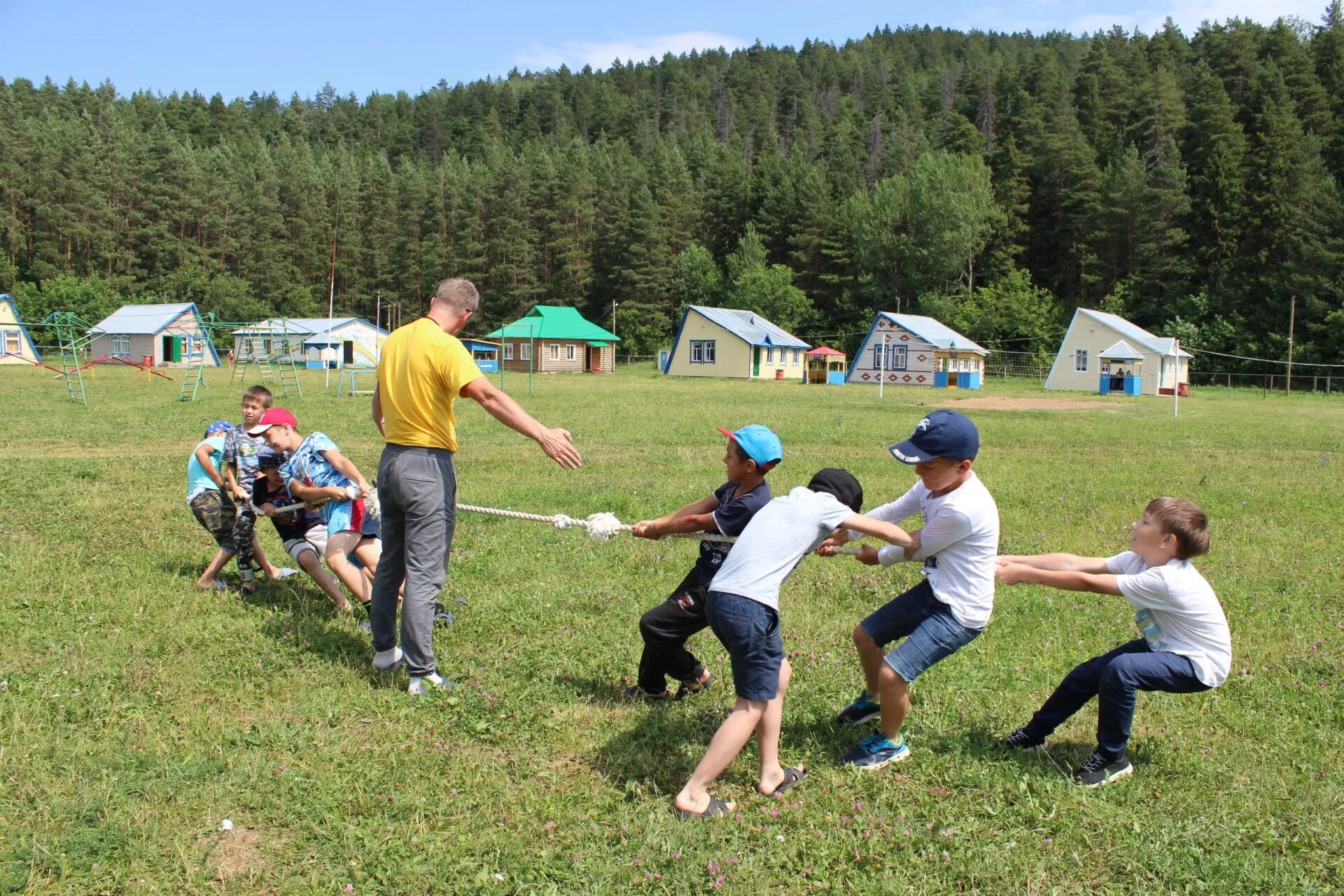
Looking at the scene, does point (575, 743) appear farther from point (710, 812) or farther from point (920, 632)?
point (920, 632)

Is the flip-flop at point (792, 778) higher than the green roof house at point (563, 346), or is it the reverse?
the green roof house at point (563, 346)

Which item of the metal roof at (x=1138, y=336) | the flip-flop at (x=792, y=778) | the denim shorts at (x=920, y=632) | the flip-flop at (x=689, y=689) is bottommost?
the flip-flop at (x=792, y=778)

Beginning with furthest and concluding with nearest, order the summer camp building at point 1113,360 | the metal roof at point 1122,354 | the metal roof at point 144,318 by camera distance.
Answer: the metal roof at point 144,318 < the metal roof at point 1122,354 < the summer camp building at point 1113,360

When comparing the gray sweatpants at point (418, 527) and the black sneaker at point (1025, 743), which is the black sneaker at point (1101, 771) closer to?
the black sneaker at point (1025, 743)

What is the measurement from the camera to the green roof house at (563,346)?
6197 cm

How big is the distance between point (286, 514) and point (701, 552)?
3.58 m

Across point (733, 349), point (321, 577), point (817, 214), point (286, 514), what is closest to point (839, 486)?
point (321, 577)

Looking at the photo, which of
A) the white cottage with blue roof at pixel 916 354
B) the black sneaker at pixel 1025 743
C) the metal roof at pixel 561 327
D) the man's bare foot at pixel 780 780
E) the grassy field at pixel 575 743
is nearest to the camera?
the grassy field at pixel 575 743

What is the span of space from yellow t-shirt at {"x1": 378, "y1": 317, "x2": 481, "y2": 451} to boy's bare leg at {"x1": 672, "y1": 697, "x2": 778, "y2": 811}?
2271 millimetres

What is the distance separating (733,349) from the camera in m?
57.7

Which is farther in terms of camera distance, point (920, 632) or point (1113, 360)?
point (1113, 360)

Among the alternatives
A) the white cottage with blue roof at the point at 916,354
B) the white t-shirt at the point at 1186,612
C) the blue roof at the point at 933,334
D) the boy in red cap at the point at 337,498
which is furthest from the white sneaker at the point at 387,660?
the blue roof at the point at 933,334

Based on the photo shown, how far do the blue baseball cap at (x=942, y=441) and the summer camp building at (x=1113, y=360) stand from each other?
43.7 meters

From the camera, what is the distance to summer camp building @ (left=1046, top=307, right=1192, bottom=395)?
45.2 meters
